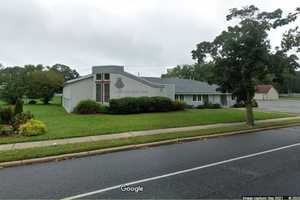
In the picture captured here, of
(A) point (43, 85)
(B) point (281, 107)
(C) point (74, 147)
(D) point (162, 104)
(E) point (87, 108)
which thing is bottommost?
(C) point (74, 147)

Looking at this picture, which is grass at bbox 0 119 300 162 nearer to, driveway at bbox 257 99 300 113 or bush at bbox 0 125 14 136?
bush at bbox 0 125 14 136

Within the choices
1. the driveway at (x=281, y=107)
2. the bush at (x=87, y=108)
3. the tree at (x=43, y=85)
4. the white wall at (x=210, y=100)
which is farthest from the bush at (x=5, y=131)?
the tree at (x=43, y=85)

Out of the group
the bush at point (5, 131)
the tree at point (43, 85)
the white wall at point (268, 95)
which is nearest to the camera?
the bush at point (5, 131)

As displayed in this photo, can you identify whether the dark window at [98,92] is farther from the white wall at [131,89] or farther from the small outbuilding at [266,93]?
the small outbuilding at [266,93]

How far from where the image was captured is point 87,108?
894 inches

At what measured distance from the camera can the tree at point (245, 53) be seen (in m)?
14.7

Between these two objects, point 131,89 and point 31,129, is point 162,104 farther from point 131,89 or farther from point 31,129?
point 31,129

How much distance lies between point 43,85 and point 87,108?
75.3 feet

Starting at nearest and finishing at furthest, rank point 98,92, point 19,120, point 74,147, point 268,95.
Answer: point 74,147
point 19,120
point 98,92
point 268,95

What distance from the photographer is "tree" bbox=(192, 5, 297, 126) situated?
14.7 metres

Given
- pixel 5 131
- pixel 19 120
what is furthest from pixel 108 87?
pixel 5 131

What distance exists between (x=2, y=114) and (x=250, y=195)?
12720 millimetres

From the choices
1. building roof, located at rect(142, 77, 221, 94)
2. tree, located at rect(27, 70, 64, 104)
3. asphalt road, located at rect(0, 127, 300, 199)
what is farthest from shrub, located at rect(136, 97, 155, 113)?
tree, located at rect(27, 70, 64, 104)

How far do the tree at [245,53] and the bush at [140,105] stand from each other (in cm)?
854
